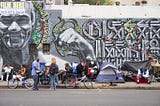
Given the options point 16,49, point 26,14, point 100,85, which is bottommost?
point 100,85

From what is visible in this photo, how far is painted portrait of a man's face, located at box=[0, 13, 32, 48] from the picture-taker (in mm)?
32656

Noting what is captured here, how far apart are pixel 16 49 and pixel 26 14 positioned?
7.68ft

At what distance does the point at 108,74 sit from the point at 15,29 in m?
6.83

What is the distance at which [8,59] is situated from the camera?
32938mm

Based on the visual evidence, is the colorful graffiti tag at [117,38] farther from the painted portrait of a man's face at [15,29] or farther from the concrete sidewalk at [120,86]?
the concrete sidewalk at [120,86]

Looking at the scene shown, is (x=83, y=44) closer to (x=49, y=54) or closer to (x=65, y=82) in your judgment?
(x=49, y=54)

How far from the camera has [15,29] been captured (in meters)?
32.7

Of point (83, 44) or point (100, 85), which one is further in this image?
point (83, 44)

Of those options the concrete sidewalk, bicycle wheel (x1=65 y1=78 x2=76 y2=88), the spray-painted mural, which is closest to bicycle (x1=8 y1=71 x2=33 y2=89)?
the concrete sidewalk

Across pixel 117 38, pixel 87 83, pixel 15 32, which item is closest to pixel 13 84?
pixel 87 83

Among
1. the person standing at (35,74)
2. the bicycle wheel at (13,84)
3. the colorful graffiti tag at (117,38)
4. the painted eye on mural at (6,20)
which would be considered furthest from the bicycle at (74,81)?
the painted eye on mural at (6,20)

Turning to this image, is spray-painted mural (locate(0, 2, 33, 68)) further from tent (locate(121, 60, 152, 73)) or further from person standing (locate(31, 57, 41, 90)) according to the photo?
person standing (locate(31, 57, 41, 90))

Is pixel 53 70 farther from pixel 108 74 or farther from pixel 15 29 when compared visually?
pixel 15 29

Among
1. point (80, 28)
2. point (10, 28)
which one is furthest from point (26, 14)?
point (80, 28)
